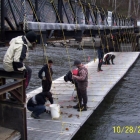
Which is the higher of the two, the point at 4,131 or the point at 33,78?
the point at 4,131

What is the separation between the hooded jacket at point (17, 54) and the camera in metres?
6.11

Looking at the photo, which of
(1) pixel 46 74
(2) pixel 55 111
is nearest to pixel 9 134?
(2) pixel 55 111

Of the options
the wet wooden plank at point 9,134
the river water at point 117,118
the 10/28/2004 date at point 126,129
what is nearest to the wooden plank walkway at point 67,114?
the river water at point 117,118

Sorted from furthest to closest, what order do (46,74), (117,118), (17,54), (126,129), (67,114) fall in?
(117,118) < (126,129) < (67,114) < (46,74) < (17,54)

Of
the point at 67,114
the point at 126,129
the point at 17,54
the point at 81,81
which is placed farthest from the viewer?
the point at 126,129

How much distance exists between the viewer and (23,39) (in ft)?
20.5

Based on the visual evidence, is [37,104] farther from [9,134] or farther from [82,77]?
[9,134]

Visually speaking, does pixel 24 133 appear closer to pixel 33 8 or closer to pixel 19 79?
pixel 19 79

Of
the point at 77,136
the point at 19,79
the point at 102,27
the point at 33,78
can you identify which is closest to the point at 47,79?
the point at 77,136

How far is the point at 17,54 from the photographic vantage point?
6109 millimetres

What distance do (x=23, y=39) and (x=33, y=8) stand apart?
155 inches

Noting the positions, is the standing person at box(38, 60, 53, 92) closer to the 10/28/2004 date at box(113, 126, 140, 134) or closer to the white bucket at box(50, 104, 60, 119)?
the white bucket at box(50, 104, 60, 119)

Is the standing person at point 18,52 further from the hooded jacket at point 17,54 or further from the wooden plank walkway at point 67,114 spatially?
the wooden plank walkway at point 67,114

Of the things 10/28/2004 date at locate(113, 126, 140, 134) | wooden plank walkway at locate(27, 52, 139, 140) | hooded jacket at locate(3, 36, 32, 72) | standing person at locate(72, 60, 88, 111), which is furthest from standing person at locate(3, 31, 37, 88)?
10/28/2004 date at locate(113, 126, 140, 134)
